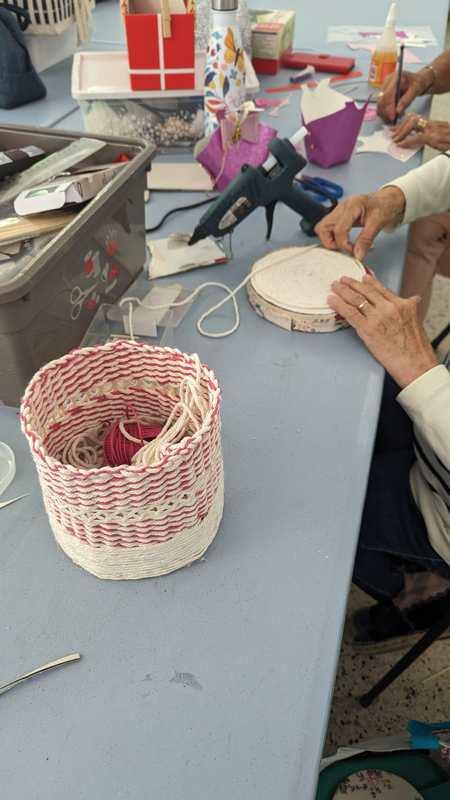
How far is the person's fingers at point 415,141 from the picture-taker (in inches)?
55.0

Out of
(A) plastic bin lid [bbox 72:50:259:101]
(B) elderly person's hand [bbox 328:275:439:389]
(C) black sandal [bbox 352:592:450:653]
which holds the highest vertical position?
(A) plastic bin lid [bbox 72:50:259:101]

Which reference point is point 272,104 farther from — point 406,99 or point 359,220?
point 359,220

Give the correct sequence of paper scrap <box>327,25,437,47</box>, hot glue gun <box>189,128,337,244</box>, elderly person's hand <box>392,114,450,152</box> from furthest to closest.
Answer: paper scrap <box>327,25,437,47</box> → elderly person's hand <box>392,114,450,152</box> → hot glue gun <box>189,128,337,244</box>

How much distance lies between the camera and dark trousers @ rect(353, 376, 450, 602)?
3.10 feet

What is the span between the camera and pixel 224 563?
61cm

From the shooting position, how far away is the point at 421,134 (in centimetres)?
141

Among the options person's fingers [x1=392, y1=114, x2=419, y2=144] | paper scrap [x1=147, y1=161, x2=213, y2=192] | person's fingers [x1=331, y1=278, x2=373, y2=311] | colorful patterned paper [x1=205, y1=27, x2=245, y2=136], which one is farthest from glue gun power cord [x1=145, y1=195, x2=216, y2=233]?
person's fingers [x1=392, y1=114, x2=419, y2=144]

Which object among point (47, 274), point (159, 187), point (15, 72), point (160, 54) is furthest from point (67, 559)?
point (15, 72)

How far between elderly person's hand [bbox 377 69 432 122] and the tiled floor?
3.86 ft

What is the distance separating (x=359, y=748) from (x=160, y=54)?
4.19ft

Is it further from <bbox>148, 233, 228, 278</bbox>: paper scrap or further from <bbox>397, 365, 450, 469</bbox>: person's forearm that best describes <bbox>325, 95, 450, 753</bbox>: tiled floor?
<bbox>148, 233, 228, 278</bbox>: paper scrap

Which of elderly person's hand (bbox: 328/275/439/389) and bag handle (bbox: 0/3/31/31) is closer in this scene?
elderly person's hand (bbox: 328/275/439/389)

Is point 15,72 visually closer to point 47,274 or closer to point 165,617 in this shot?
point 47,274

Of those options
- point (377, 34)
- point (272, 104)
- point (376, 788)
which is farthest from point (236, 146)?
point (377, 34)
